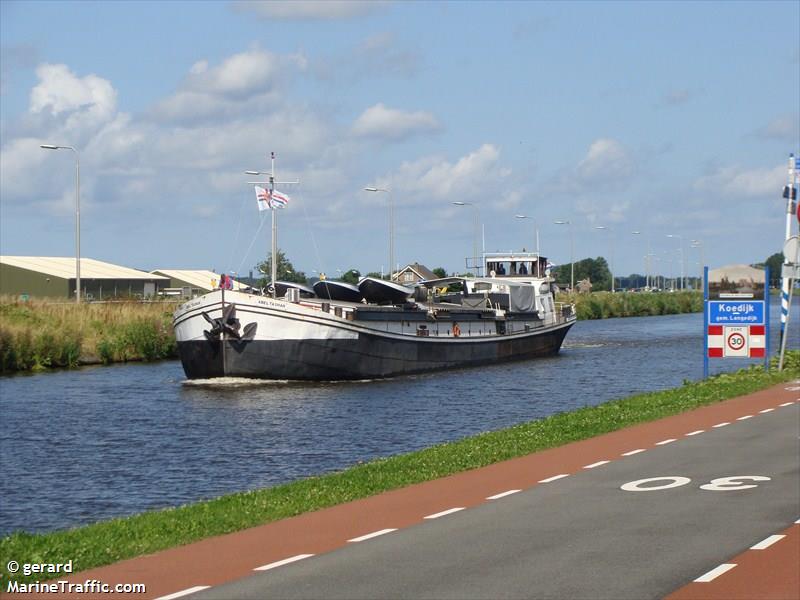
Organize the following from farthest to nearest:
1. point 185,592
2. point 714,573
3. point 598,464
A: point 598,464
point 714,573
point 185,592

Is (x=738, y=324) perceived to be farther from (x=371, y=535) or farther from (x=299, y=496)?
(x=371, y=535)

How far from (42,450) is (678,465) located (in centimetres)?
1689

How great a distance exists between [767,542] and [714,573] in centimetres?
170

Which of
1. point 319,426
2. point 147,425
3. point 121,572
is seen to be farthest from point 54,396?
point 121,572

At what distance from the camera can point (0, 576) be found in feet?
38.9

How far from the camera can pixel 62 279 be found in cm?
11381

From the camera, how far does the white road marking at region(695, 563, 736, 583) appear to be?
11.2 meters

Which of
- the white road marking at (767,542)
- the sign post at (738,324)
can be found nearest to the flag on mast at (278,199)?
the sign post at (738,324)

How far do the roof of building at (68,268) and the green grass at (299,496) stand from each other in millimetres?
93675

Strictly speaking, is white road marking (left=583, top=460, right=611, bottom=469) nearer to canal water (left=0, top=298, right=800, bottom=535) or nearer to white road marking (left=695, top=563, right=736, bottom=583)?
canal water (left=0, top=298, right=800, bottom=535)

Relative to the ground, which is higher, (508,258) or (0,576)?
(508,258)

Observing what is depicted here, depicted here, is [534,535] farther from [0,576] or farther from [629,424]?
[629,424]

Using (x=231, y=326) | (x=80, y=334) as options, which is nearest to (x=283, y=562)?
(x=231, y=326)

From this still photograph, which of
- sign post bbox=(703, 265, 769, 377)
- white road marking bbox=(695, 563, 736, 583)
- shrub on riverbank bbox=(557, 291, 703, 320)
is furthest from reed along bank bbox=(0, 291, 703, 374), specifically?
shrub on riverbank bbox=(557, 291, 703, 320)
